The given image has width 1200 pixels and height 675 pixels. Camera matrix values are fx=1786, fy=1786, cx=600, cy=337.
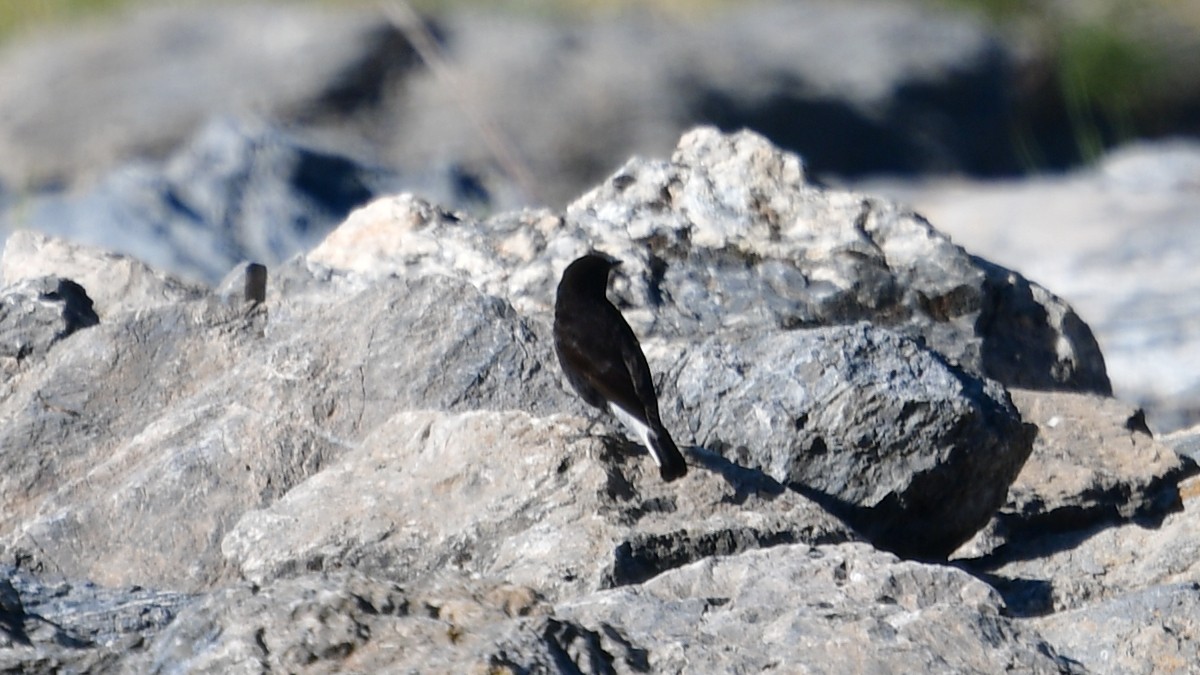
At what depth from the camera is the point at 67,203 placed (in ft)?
37.6

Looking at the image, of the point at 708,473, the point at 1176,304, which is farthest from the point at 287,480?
the point at 1176,304

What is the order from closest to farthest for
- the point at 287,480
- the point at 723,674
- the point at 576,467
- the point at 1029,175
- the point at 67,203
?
the point at 723,674 < the point at 576,467 < the point at 287,480 < the point at 67,203 < the point at 1029,175

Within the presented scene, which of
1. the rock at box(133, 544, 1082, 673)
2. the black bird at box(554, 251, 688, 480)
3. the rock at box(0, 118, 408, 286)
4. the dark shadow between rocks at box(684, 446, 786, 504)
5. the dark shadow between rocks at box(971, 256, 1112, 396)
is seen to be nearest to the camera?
the rock at box(133, 544, 1082, 673)

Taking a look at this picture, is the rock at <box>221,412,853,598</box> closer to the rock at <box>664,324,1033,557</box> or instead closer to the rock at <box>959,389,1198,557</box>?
the rock at <box>664,324,1033,557</box>

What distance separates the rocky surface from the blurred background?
16.4ft

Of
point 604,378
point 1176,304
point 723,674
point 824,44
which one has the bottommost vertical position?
point 723,674

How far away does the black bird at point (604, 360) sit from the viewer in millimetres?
4246

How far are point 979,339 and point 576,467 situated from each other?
1758 mm

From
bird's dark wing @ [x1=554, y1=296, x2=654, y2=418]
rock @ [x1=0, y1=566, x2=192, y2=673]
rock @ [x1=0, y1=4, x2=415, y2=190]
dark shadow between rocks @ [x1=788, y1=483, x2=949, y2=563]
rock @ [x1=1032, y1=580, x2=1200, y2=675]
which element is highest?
rock @ [x1=0, y1=4, x2=415, y2=190]

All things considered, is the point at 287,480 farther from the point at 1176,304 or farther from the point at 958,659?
the point at 1176,304

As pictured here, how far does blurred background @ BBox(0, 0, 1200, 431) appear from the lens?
1169 cm

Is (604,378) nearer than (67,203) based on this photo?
Yes

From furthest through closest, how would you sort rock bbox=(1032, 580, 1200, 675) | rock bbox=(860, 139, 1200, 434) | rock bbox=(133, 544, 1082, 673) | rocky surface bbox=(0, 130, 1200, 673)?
rock bbox=(860, 139, 1200, 434) → rock bbox=(1032, 580, 1200, 675) → rocky surface bbox=(0, 130, 1200, 673) → rock bbox=(133, 544, 1082, 673)

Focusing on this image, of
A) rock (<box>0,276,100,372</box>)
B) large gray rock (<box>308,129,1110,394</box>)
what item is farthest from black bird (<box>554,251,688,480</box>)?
rock (<box>0,276,100,372</box>)
